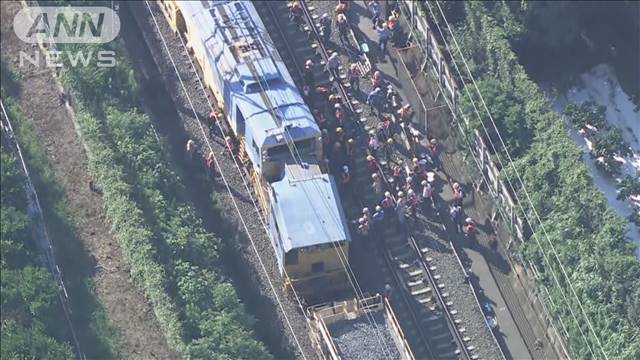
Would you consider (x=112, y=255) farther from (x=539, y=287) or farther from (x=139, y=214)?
(x=539, y=287)

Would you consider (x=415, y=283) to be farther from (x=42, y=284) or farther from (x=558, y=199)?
(x=42, y=284)

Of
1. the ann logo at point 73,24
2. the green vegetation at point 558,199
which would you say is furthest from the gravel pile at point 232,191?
the green vegetation at point 558,199

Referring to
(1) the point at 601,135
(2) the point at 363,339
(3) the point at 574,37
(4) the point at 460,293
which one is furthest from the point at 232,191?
(3) the point at 574,37

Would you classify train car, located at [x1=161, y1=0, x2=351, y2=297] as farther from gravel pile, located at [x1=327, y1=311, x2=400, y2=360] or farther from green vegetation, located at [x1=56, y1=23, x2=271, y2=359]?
green vegetation, located at [x1=56, y1=23, x2=271, y2=359]

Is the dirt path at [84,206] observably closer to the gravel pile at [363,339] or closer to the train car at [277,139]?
the train car at [277,139]

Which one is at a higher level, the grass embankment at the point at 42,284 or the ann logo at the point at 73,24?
the ann logo at the point at 73,24

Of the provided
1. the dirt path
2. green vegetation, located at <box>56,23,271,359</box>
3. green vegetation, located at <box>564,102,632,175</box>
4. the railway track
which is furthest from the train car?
green vegetation, located at <box>564,102,632,175</box>

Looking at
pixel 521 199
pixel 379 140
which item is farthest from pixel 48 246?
pixel 521 199
